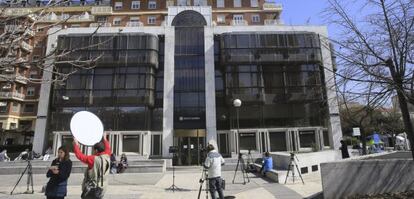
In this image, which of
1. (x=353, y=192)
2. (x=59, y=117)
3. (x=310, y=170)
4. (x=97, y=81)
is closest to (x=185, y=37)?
(x=97, y=81)

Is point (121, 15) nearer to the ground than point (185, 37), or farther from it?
farther from it

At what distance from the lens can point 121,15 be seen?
1923 inches

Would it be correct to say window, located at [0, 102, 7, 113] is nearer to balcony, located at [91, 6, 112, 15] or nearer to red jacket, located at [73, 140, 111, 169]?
balcony, located at [91, 6, 112, 15]

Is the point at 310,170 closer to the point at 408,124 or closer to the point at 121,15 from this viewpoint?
the point at 408,124

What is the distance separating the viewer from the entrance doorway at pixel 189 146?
31.9 meters

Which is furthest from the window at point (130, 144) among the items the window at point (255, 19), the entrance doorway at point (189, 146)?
the window at point (255, 19)

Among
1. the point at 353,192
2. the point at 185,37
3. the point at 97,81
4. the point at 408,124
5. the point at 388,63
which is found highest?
the point at 185,37

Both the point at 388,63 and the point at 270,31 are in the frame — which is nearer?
the point at 388,63

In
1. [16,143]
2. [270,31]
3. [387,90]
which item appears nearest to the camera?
[387,90]

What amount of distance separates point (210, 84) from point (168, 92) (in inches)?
183

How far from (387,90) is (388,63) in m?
0.58

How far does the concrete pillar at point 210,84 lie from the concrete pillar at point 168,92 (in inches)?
147

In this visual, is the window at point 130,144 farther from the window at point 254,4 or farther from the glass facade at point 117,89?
the window at point 254,4

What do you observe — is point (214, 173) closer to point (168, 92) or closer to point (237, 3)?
point (168, 92)
